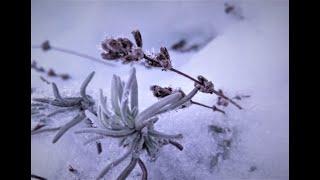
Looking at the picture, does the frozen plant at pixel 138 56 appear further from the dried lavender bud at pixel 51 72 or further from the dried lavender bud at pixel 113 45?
the dried lavender bud at pixel 51 72

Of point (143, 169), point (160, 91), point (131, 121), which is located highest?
point (160, 91)

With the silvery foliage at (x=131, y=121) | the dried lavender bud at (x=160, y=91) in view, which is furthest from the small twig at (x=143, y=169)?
the dried lavender bud at (x=160, y=91)

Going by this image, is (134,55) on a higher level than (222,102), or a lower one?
higher

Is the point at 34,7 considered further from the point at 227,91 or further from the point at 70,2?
the point at 227,91

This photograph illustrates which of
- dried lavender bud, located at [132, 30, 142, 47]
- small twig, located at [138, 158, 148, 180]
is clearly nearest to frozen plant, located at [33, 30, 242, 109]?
dried lavender bud, located at [132, 30, 142, 47]

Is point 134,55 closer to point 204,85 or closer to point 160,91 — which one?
point 160,91

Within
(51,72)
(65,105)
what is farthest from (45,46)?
(65,105)

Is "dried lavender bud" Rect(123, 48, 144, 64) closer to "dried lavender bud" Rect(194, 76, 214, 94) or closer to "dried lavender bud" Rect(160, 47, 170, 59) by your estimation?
"dried lavender bud" Rect(160, 47, 170, 59)
